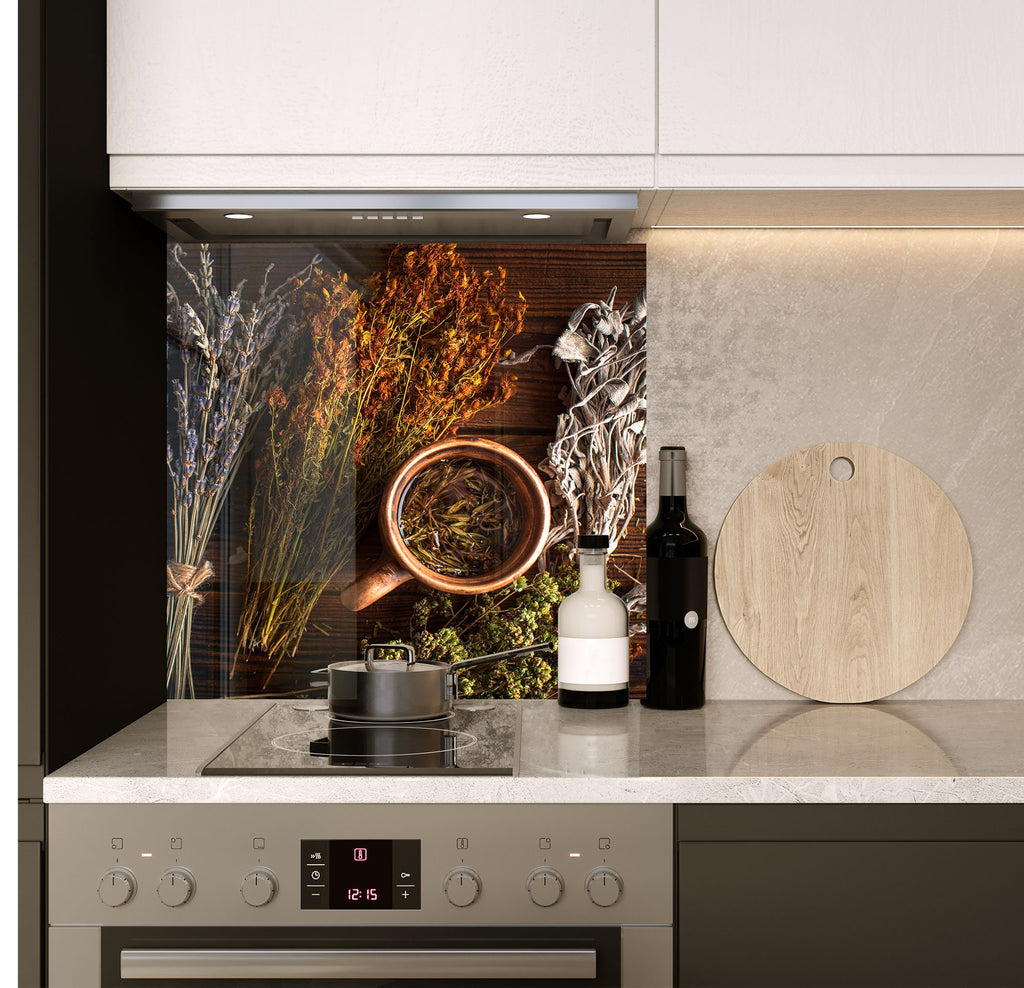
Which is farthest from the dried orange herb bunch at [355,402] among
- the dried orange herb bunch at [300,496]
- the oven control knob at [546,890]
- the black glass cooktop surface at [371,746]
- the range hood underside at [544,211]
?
the oven control knob at [546,890]

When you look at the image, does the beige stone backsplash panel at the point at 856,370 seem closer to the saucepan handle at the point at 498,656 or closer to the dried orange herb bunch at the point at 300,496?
the saucepan handle at the point at 498,656

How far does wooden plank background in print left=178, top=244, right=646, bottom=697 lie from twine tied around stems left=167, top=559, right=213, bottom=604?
2 cm

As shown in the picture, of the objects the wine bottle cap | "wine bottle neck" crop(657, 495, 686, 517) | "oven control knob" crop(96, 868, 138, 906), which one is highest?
the wine bottle cap

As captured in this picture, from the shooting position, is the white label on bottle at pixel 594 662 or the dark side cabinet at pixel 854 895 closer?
the dark side cabinet at pixel 854 895

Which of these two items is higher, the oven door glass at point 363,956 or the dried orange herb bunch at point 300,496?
the dried orange herb bunch at point 300,496

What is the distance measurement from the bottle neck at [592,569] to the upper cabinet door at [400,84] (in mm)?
658

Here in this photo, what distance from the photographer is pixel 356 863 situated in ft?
4.27

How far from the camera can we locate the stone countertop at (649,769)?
1.30 metres

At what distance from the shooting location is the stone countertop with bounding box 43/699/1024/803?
1.30 metres

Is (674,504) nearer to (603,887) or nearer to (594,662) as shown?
(594,662)

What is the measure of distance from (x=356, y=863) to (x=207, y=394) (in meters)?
0.95

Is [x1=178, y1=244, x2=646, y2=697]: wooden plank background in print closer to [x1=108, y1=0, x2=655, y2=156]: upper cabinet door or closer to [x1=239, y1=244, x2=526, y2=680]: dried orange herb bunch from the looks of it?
[x1=239, y1=244, x2=526, y2=680]: dried orange herb bunch

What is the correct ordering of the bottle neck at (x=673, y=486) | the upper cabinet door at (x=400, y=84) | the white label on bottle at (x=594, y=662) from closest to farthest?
the upper cabinet door at (x=400, y=84) < the white label on bottle at (x=594, y=662) < the bottle neck at (x=673, y=486)

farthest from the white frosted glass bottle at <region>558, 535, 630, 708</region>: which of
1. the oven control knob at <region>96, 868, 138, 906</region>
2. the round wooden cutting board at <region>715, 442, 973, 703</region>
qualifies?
the oven control knob at <region>96, 868, 138, 906</region>
